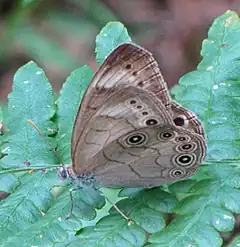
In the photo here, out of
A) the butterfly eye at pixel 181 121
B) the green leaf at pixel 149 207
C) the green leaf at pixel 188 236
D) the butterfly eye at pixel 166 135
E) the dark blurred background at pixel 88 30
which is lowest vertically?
the dark blurred background at pixel 88 30

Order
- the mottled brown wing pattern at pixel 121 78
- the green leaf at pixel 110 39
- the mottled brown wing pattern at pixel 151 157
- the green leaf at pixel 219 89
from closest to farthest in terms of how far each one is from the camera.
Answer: the mottled brown wing pattern at pixel 121 78 < the mottled brown wing pattern at pixel 151 157 < the green leaf at pixel 219 89 < the green leaf at pixel 110 39

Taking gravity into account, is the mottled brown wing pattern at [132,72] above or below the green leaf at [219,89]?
above

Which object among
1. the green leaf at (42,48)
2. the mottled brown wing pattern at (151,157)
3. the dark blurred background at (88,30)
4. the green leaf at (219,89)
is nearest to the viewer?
the mottled brown wing pattern at (151,157)

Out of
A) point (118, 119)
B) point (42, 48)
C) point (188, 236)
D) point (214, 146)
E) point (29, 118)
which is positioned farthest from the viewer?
point (42, 48)

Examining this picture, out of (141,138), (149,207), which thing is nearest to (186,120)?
(141,138)

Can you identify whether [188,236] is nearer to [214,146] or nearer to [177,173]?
[177,173]

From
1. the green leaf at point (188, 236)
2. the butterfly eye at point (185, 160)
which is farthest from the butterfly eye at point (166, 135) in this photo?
the green leaf at point (188, 236)

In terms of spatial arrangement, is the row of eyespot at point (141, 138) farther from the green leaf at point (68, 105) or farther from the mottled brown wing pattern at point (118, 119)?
the green leaf at point (68, 105)

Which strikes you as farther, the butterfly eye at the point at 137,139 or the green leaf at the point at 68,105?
the green leaf at the point at 68,105

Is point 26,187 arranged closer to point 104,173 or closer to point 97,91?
point 104,173
